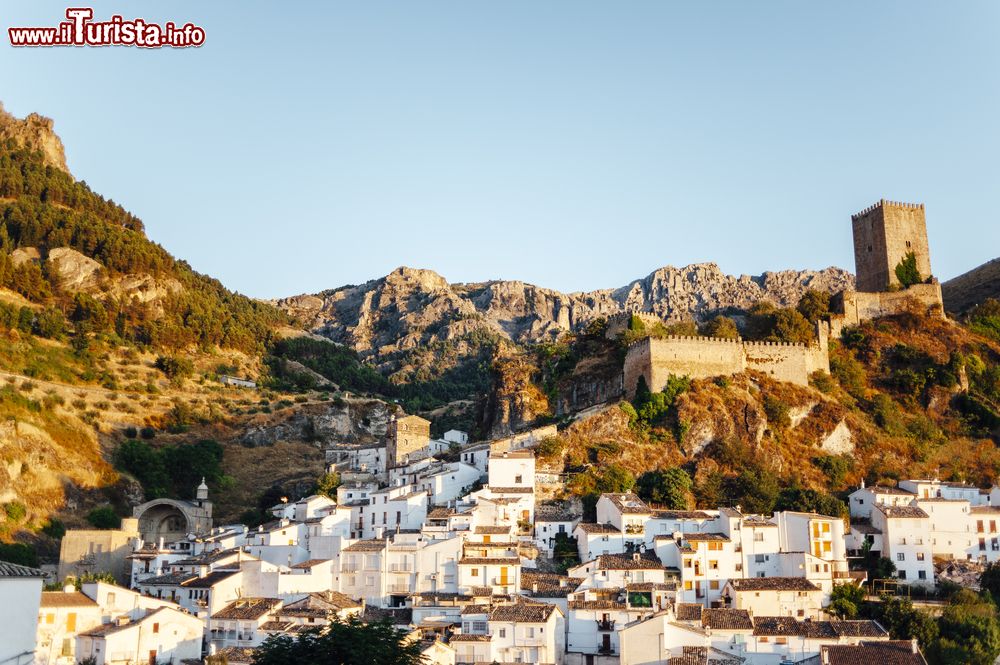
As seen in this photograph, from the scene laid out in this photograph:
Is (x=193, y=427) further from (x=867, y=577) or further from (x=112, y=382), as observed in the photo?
(x=867, y=577)

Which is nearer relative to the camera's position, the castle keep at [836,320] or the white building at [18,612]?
the white building at [18,612]

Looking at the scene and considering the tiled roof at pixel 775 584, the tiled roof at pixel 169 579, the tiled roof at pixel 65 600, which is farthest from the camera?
the tiled roof at pixel 169 579

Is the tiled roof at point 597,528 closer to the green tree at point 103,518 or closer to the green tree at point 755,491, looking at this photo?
the green tree at point 755,491

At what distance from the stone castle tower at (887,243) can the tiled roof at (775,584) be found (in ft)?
110

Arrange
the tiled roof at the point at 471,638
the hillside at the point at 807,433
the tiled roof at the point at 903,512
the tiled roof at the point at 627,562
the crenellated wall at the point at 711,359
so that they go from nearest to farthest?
1. the tiled roof at the point at 471,638
2. the tiled roof at the point at 627,562
3. the tiled roof at the point at 903,512
4. the hillside at the point at 807,433
5. the crenellated wall at the point at 711,359

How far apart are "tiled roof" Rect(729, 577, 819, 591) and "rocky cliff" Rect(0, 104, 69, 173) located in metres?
77.5

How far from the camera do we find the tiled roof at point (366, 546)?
4428cm

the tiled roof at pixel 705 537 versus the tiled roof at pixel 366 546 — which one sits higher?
the tiled roof at pixel 705 537

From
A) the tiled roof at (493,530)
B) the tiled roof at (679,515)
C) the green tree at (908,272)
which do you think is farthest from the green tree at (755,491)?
the green tree at (908,272)

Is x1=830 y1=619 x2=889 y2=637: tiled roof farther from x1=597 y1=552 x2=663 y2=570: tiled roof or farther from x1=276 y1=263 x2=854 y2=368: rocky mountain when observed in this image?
x1=276 y1=263 x2=854 y2=368: rocky mountain

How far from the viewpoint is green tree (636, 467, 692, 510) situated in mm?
50344

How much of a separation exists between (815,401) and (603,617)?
78.4ft

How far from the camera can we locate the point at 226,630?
3978 cm

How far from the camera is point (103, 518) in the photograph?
5509cm
